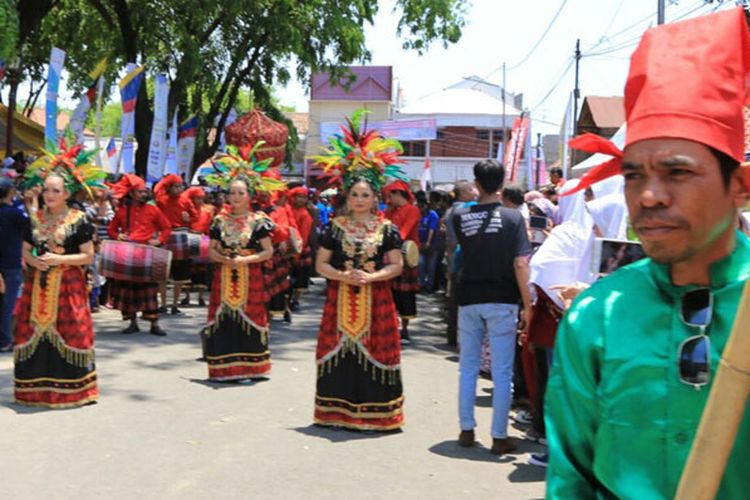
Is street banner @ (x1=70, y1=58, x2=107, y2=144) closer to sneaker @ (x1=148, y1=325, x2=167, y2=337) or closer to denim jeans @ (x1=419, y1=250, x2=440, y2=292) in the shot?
sneaker @ (x1=148, y1=325, x2=167, y2=337)

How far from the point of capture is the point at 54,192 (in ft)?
26.0

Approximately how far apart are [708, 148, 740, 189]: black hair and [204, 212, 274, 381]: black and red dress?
7556 mm

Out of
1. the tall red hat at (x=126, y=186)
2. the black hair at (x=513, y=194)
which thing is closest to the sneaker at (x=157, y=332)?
the tall red hat at (x=126, y=186)

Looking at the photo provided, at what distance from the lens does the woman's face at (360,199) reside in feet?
25.0

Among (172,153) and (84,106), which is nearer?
(84,106)

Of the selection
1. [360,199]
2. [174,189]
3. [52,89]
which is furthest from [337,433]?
[52,89]

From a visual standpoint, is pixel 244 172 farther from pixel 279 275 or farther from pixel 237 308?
pixel 279 275

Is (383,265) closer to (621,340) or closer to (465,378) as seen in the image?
(465,378)

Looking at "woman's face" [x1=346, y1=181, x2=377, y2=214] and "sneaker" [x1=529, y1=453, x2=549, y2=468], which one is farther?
"woman's face" [x1=346, y1=181, x2=377, y2=214]

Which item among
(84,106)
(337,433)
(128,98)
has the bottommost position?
(337,433)

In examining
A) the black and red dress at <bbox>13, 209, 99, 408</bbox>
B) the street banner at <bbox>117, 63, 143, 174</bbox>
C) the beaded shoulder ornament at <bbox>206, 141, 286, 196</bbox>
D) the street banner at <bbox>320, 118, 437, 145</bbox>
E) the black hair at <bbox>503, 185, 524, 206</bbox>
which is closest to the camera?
the black and red dress at <bbox>13, 209, 99, 408</bbox>

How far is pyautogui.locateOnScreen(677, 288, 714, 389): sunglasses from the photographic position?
6.16 ft

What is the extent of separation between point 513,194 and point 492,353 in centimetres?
174

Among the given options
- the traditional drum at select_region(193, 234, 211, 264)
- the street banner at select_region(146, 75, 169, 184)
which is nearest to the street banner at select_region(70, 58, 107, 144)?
the street banner at select_region(146, 75, 169, 184)
